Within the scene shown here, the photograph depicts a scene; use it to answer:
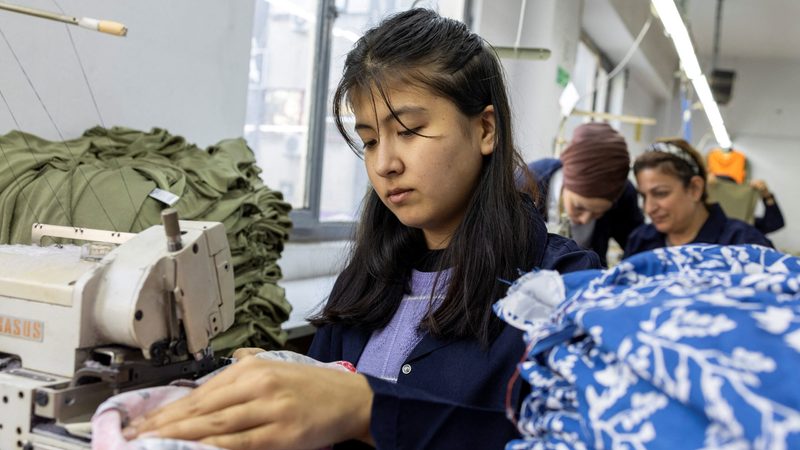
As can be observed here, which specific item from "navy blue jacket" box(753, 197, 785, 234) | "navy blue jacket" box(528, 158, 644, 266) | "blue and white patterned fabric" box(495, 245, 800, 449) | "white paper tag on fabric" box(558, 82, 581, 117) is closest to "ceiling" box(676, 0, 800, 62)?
"navy blue jacket" box(753, 197, 785, 234)

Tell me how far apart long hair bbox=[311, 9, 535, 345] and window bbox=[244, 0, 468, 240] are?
187 centimetres

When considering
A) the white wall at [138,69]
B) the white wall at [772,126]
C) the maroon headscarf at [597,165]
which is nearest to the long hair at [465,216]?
the white wall at [138,69]

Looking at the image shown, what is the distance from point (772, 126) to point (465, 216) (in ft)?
32.4

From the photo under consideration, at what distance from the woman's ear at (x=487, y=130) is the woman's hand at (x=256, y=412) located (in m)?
0.56

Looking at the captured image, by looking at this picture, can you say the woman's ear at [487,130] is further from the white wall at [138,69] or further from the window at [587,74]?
the window at [587,74]

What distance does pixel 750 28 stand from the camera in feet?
26.1

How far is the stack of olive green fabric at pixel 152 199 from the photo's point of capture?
1.60 meters

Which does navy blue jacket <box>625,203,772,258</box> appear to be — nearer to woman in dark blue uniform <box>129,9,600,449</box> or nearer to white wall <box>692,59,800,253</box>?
woman in dark blue uniform <box>129,9,600,449</box>

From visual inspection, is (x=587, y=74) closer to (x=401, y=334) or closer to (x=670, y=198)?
(x=670, y=198)

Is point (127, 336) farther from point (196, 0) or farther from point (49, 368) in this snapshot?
point (196, 0)

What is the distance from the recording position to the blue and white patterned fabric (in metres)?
0.57

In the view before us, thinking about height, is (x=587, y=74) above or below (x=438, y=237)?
above

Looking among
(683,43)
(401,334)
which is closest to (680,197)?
(683,43)

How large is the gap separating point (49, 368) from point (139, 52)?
1.39m
